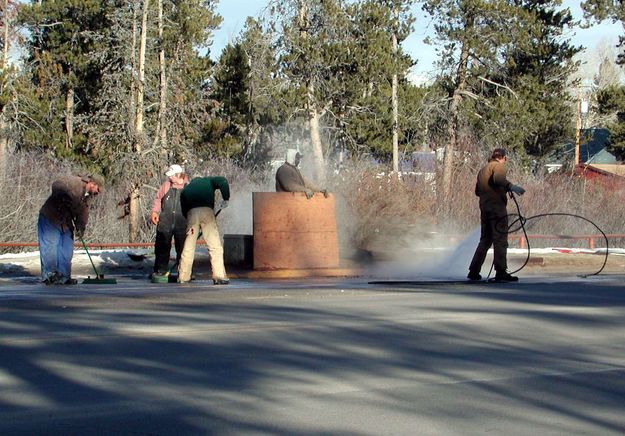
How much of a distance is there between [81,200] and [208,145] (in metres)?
27.6

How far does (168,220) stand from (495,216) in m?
5.11

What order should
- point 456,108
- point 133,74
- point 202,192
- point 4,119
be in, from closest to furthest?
point 202,192
point 133,74
point 4,119
point 456,108

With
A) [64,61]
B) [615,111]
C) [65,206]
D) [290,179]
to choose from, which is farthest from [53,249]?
[615,111]

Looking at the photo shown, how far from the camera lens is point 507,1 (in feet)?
152

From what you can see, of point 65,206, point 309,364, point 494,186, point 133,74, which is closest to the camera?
point 309,364

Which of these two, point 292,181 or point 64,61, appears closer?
point 292,181

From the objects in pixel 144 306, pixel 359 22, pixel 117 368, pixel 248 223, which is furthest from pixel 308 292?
pixel 359 22

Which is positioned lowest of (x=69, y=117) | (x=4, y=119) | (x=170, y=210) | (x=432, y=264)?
(x=432, y=264)

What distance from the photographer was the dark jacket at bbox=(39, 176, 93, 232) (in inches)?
635

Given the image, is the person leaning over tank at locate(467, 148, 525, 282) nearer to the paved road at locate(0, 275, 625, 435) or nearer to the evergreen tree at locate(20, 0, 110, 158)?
the paved road at locate(0, 275, 625, 435)

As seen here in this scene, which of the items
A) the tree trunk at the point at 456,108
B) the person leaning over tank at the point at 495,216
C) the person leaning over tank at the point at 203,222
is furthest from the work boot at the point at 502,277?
the tree trunk at the point at 456,108

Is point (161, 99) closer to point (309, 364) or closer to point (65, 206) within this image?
point (65, 206)

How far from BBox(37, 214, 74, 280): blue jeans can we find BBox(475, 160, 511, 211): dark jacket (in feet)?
20.9

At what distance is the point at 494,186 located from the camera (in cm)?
1683
